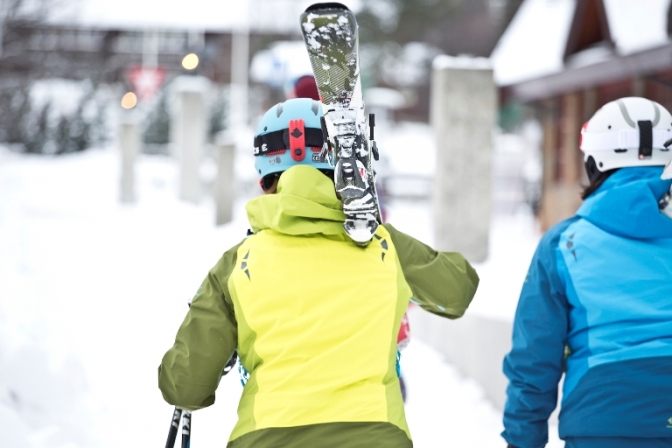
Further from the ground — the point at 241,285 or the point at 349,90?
the point at 349,90

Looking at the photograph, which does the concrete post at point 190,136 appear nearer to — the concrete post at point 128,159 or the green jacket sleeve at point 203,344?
the concrete post at point 128,159

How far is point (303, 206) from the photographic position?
2.24 metres

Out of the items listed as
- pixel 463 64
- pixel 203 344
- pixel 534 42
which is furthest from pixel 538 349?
pixel 534 42

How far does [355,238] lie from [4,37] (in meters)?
19.8

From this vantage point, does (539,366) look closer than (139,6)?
Yes

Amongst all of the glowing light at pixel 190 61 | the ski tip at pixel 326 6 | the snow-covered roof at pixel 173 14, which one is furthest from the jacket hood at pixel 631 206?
the snow-covered roof at pixel 173 14

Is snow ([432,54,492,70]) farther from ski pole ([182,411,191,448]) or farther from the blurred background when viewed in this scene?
ski pole ([182,411,191,448])

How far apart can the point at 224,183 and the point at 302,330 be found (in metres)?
12.3

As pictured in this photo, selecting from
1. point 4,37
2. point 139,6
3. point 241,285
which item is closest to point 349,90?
point 241,285

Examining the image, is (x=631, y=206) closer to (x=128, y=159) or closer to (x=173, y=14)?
(x=128, y=159)

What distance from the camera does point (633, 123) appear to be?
9.39 feet

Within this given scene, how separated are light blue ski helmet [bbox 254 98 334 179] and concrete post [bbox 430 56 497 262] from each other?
604 cm

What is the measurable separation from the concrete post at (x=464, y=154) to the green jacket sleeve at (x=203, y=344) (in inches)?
254

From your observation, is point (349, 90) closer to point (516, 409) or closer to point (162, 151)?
point (516, 409)
